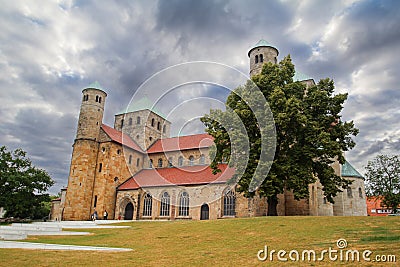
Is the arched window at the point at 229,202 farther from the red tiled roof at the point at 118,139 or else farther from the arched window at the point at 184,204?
the red tiled roof at the point at 118,139

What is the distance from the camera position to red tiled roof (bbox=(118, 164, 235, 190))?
123 feet

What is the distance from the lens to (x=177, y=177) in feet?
135

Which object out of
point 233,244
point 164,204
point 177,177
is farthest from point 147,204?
point 233,244

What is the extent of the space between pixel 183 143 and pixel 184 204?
40.6ft

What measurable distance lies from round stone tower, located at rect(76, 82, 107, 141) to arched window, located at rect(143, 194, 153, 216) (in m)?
11.6

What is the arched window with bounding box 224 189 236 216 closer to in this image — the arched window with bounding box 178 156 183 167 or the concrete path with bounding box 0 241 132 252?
the arched window with bounding box 178 156 183 167

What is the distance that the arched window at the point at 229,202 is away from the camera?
3469 cm

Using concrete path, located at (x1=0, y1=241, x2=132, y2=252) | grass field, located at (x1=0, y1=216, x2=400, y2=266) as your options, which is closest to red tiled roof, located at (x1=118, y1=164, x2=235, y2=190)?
grass field, located at (x1=0, y1=216, x2=400, y2=266)

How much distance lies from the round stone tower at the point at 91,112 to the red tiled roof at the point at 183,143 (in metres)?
10.2

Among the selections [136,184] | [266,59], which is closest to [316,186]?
[266,59]

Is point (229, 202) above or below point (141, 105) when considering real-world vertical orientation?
below

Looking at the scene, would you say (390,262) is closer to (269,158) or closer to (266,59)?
(269,158)

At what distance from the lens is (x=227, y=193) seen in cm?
3553

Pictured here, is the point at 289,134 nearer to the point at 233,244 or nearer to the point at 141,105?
the point at 233,244
